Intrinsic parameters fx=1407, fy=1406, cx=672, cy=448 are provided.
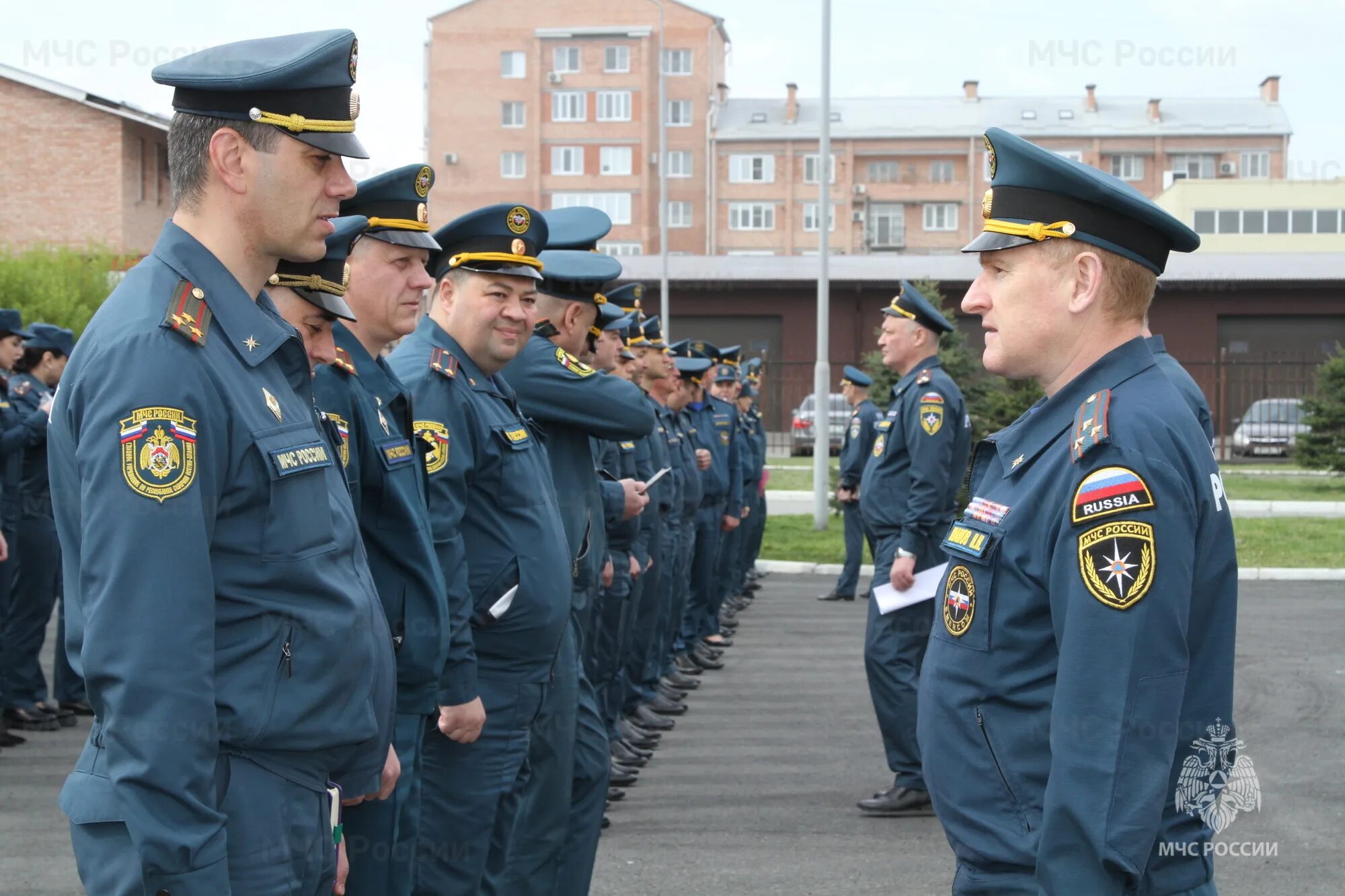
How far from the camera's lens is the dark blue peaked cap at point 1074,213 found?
270 centimetres

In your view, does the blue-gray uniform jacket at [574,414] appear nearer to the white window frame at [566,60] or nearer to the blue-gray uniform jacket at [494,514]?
the blue-gray uniform jacket at [494,514]

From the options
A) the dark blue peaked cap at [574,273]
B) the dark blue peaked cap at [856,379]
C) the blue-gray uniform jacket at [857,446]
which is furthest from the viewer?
the dark blue peaked cap at [856,379]

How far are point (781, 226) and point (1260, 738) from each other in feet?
200

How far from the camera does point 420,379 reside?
431 centimetres

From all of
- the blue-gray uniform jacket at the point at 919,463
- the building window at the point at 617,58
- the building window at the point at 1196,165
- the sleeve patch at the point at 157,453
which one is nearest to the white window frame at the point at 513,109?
the building window at the point at 617,58

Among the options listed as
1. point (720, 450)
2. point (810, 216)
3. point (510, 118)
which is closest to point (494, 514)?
point (720, 450)

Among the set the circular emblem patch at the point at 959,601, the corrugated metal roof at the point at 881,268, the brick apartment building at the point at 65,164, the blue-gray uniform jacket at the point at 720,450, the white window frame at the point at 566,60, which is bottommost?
the blue-gray uniform jacket at the point at 720,450

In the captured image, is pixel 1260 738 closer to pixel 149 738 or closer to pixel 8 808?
pixel 8 808

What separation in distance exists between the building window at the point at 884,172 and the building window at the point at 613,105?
39.6ft

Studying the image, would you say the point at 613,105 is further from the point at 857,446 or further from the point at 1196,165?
the point at 857,446

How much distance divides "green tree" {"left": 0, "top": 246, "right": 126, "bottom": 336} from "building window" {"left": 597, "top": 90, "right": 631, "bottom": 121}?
140ft

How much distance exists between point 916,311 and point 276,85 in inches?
211

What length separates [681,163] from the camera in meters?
69.6

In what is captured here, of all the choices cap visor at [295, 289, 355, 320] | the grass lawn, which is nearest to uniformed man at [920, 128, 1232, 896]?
cap visor at [295, 289, 355, 320]
